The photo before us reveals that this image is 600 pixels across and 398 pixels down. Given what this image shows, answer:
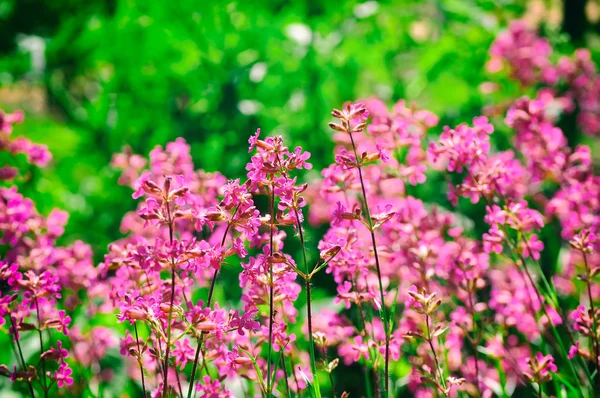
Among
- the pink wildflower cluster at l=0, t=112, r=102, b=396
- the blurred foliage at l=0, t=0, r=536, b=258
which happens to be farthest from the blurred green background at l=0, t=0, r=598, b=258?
the pink wildflower cluster at l=0, t=112, r=102, b=396

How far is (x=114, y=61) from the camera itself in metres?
3.69

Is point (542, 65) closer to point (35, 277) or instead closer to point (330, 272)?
point (330, 272)

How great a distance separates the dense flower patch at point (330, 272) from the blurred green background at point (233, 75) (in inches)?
29.9

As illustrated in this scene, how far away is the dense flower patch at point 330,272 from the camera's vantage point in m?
1.18

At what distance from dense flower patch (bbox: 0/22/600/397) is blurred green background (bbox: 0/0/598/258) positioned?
0.76 metres

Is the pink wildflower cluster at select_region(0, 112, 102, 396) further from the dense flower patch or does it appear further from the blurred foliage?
the blurred foliage

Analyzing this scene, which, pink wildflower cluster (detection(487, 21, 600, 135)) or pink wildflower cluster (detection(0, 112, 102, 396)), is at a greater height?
pink wildflower cluster (detection(487, 21, 600, 135))

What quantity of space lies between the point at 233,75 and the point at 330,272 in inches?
70.4

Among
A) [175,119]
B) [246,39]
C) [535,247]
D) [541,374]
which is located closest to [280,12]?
[246,39]

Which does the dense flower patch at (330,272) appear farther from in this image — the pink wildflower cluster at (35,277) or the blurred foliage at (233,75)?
the blurred foliage at (233,75)

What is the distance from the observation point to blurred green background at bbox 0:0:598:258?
3.18 metres

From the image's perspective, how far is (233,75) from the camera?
3045mm

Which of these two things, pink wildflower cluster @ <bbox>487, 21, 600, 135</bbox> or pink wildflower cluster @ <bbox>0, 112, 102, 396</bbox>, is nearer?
pink wildflower cluster @ <bbox>0, 112, 102, 396</bbox>

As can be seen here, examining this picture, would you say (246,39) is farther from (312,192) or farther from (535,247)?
(535,247)
